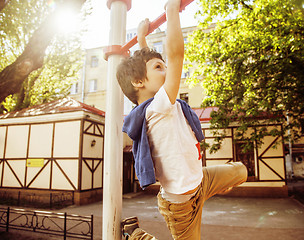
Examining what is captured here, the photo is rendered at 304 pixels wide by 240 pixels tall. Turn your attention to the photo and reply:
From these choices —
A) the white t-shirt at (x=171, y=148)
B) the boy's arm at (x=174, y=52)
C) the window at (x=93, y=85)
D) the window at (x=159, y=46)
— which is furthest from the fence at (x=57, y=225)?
the window at (x=159, y=46)

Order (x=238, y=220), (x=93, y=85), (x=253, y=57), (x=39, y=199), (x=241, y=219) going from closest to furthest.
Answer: (x=238, y=220), (x=241, y=219), (x=253, y=57), (x=39, y=199), (x=93, y=85)

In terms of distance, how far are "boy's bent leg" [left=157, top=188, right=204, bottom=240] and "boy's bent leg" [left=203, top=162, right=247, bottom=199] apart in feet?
0.36

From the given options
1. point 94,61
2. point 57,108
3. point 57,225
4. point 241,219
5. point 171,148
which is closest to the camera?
point 171,148

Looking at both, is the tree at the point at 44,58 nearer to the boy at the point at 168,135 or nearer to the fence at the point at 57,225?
the fence at the point at 57,225

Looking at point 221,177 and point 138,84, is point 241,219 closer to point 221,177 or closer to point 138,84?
point 221,177

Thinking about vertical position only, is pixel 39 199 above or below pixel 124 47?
below

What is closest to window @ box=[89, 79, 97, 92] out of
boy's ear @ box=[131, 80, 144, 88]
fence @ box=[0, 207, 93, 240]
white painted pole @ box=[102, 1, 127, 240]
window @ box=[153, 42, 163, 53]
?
window @ box=[153, 42, 163, 53]

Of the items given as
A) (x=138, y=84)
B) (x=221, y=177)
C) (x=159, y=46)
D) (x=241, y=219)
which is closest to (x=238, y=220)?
(x=241, y=219)

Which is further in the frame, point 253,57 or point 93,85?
point 93,85

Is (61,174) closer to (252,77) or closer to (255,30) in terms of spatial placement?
(252,77)

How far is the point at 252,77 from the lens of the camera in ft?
25.2

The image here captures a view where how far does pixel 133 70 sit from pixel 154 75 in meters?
0.17

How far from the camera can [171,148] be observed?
1351 millimetres

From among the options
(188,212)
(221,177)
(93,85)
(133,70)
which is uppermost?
(93,85)
